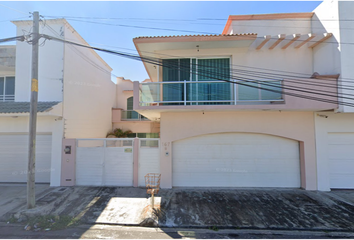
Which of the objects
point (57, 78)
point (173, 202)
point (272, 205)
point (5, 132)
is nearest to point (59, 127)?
point (57, 78)

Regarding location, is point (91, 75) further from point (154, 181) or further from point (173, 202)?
point (173, 202)

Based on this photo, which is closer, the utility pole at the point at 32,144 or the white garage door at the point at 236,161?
the utility pole at the point at 32,144

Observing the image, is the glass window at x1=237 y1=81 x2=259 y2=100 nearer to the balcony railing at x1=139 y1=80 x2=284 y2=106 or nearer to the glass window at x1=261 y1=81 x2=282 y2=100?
the balcony railing at x1=139 y1=80 x2=284 y2=106

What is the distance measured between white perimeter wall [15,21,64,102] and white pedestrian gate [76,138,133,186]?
2.67 metres

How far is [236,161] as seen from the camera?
7184 millimetres

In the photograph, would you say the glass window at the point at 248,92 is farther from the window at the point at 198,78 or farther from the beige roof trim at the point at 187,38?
the beige roof trim at the point at 187,38

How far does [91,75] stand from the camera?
10188mm

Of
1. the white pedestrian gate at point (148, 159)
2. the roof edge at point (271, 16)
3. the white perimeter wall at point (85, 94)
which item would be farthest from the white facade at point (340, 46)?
the white perimeter wall at point (85, 94)

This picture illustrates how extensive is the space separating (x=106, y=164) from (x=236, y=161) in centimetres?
542

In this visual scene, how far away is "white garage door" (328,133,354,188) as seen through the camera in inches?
276

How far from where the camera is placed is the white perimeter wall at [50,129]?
7211 millimetres

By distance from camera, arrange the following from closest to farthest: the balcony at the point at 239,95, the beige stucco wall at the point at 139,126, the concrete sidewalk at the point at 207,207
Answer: the concrete sidewalk at the point at 207,207 < the balcony at the point at 239,95 < the beige stucco wall at the point at 139,126

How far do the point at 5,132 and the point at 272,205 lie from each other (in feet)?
36.3

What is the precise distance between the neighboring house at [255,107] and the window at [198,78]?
0.04 meters
